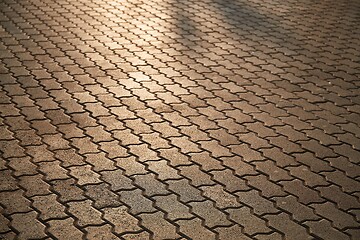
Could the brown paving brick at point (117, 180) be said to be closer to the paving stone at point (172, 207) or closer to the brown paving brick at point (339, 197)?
the paving stone at point (172, 207)

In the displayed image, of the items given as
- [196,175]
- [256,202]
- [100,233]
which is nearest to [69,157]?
[196,175]

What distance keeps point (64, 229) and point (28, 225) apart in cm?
29

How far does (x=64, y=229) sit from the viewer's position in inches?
196

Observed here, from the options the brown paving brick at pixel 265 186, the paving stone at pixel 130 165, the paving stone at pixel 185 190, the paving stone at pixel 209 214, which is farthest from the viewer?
the paving stone at pixel 130 165

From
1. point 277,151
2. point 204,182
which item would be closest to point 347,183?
point 277,151

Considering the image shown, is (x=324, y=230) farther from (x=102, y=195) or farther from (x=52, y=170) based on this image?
(x=52, y=170)

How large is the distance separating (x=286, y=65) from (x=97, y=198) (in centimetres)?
449

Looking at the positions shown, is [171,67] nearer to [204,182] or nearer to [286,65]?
[286,65]

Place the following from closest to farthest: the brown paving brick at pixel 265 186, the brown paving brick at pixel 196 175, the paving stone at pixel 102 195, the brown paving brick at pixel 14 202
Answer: the brown paving brick at pixel 14 202 → the paving stone at pixel 102 195 → the brown paving brick at pixel 265 186 → the brown paving brick at pixel 196 175

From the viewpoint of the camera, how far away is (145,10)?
12.0 m

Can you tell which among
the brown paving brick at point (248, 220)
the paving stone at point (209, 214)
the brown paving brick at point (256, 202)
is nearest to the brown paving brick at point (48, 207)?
the paving stone at point (209, 214)

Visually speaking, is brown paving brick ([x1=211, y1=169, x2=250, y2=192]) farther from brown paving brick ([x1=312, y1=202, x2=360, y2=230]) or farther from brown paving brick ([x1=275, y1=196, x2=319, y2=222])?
brown paving brick ([x1=312, y1=202, x2=360, y2=230])

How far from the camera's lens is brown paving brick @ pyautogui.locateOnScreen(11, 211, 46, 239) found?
4.91 m

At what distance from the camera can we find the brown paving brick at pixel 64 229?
4.90 metres
